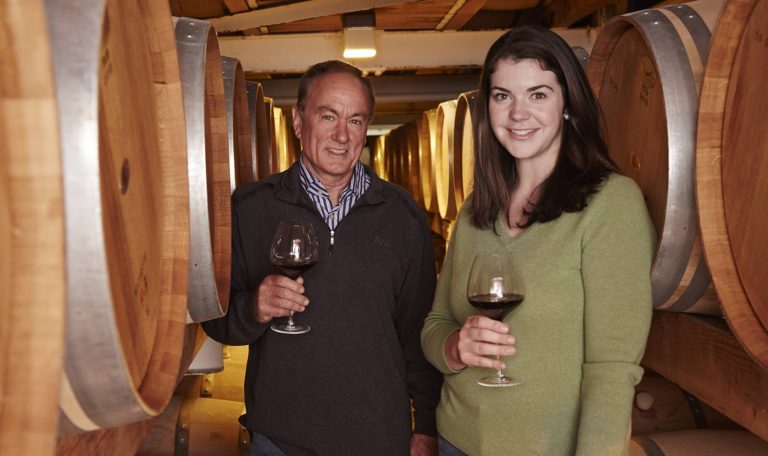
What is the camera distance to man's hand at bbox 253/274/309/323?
1.99 metres

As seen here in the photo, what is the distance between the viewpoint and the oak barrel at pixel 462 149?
15.5 feet

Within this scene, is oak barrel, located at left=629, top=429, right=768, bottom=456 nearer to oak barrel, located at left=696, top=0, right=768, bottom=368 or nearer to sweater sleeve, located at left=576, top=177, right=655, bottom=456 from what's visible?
sweater sleeve, located at left=576, top=177, right=655, bottom=456

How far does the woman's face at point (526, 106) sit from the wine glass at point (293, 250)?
0.56 metres

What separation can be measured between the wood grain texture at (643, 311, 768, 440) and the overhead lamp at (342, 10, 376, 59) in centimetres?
389

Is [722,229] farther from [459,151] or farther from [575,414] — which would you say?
[459,151]

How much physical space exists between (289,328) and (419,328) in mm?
453

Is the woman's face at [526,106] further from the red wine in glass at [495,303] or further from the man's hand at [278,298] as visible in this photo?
the man's hand at [278,298]

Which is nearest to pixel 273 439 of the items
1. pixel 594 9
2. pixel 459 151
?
pixel 459 151

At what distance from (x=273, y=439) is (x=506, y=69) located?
1164mm

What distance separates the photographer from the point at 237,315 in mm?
2168

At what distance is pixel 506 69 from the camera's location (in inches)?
69.2

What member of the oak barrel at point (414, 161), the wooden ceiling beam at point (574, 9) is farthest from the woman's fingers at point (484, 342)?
the oak barrel at point (414, 161)

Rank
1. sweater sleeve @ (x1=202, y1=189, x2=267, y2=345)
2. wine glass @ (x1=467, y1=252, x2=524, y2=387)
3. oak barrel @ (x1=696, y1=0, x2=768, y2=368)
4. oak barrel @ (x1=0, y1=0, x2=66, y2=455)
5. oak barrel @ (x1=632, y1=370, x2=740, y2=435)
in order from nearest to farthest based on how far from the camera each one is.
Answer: oak barrel @ (x1=0, y1=0, x2=66, y2=455) → oak barrel @ (x1=696, y1=0, x2=768, y2=368) → wine glass @ (x1=467, y1=252, x2=524, y2=387) → sweater sleeve @ (x1=202, y1=189, x2=267, y2=345) → oak barrel @ (x1=632, y1=370, x2=740, y2=435)

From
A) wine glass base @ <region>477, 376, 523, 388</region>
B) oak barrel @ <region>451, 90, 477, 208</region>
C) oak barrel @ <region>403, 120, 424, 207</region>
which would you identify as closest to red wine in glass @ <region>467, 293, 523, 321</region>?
wine glass base @ <region>477, 376, 523, 388</region>
